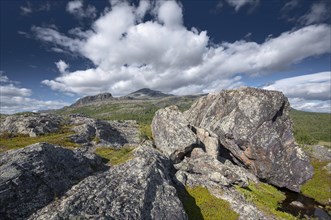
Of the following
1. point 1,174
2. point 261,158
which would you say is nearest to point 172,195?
point 1,174

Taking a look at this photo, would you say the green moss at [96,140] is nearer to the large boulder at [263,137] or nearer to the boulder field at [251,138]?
the boulder field at [251,138]

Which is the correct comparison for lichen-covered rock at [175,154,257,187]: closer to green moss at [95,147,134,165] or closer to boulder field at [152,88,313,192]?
boulder field at [152,88,313,192]

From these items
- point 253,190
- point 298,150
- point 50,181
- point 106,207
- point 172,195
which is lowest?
point 253,190

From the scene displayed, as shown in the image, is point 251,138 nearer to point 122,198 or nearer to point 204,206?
point 204,206

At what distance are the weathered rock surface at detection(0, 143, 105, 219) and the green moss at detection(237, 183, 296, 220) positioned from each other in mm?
28046

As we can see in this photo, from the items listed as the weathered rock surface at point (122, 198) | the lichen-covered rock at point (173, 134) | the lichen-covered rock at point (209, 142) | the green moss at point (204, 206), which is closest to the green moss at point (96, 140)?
the lichen-covered rock at point (173, 134)

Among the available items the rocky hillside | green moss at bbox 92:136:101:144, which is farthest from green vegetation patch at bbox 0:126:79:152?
green moss at bbox 92:136:101:144

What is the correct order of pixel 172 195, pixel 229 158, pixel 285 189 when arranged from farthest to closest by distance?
pixel 229 158 < pixel 285 189 < pixel 172 195

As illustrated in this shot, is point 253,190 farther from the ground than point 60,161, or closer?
closer

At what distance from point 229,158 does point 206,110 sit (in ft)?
55.2

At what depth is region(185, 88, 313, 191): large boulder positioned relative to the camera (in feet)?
187

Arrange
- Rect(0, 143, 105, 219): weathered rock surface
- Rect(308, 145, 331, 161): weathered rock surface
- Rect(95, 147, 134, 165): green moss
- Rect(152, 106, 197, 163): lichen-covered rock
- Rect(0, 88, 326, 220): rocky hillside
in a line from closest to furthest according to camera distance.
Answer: Rect(0, 143, 105, 219): weathered rock surface → Rect(0, 88, 326, 220): rocky hillside → Rect(95, 147, 134, 165): green moss → Rect(152, 106, 197, 163): lichen-covered rock → Rect(308, 145, 331, 161): weathered rock surface

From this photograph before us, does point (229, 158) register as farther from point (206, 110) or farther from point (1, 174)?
point (1, 174)

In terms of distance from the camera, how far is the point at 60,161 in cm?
3050
